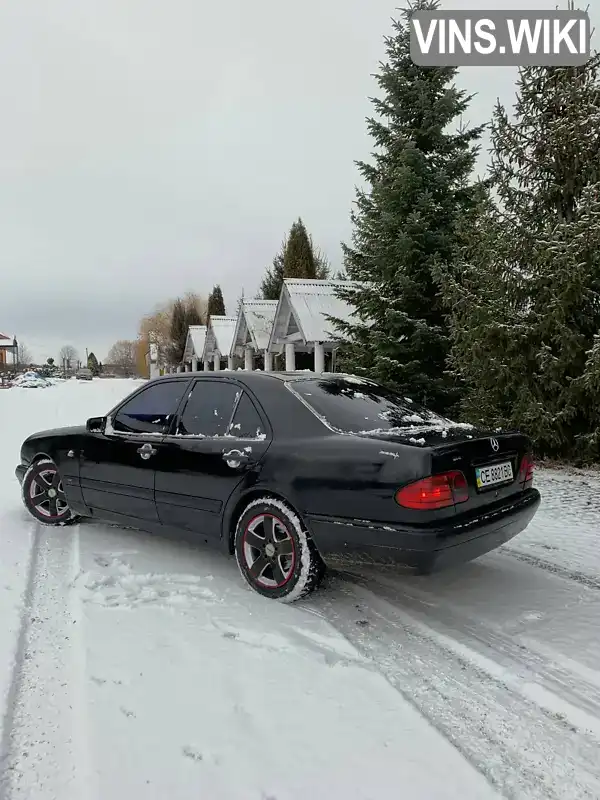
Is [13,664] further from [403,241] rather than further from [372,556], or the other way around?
[403,241]

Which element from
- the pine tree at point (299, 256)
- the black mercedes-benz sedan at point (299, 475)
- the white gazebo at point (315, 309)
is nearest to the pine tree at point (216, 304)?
the pine tree at point (299, 256)

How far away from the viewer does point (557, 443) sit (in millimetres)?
8672

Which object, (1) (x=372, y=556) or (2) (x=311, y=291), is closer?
(1) (x=372, y=556)

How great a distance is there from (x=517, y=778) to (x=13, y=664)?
238 centimetres

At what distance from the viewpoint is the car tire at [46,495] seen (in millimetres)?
5266

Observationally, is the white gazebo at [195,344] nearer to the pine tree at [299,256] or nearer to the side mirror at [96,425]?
the pine tree at [299,256]

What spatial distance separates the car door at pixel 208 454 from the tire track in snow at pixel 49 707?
3.04 ft

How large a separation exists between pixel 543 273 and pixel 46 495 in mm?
7273

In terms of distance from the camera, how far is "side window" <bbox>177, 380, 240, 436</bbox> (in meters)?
4.09

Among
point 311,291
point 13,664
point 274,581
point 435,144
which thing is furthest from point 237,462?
point 311,291

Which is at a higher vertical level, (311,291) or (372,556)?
(311,291)

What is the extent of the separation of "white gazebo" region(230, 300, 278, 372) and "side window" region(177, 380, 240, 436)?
64.9 feet

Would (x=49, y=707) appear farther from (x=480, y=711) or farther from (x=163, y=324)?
(x=163, y=324)

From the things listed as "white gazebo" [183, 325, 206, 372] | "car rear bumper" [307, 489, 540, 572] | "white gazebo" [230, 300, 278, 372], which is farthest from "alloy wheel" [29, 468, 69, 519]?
"white gazebo" [183, 325, 206, 372]
